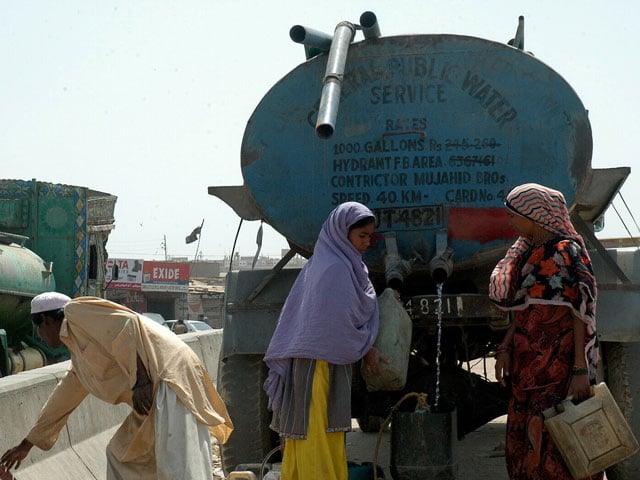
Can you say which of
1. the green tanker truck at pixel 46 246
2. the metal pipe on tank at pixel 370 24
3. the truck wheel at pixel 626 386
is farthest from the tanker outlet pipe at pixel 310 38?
the green tanker truck at pixel 46 246

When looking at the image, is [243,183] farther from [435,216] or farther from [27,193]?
[27,193]

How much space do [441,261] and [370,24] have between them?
4.37 ft

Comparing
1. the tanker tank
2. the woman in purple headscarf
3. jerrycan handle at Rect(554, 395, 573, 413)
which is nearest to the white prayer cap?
the woman in purple headscarf

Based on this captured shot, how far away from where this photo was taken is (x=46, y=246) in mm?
15234

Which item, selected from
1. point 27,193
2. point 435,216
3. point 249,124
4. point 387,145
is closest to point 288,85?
point 249,124

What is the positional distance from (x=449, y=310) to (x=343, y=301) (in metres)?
0.74

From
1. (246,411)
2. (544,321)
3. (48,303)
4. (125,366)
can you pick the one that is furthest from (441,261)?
(48,303)

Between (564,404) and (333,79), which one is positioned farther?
(333,79)

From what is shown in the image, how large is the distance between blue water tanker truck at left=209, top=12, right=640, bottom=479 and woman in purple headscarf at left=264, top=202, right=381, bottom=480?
21.6 inches

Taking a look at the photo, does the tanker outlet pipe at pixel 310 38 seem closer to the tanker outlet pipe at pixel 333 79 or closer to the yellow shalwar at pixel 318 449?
the tanker outlet pipe at pixel 333 79

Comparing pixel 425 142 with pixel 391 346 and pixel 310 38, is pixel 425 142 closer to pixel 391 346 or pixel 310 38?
pixel 310 38

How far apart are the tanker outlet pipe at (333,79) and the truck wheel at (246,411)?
1.59 m

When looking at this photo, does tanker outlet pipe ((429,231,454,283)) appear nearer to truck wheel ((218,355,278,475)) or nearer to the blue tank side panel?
the blue tank side panel

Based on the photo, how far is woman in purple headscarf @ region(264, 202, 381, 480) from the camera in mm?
4617
